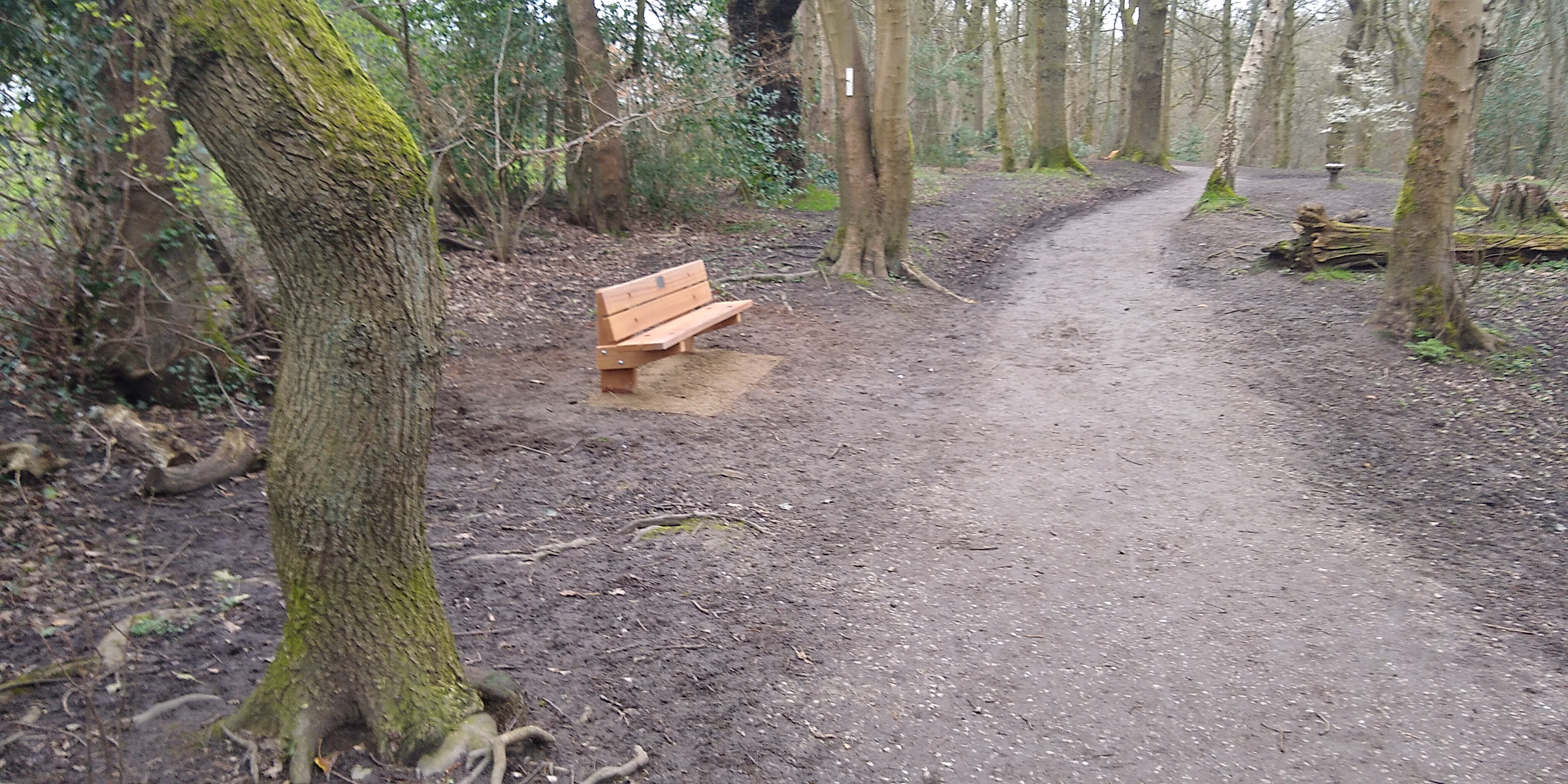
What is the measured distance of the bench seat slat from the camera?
271 inches

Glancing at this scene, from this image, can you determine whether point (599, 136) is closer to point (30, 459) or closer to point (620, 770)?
point (30, 459)

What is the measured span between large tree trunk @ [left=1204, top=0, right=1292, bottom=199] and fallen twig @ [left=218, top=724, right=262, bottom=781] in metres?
15.4

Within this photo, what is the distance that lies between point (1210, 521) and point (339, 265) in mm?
4460

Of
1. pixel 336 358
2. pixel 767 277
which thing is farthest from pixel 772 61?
pixel 336 358

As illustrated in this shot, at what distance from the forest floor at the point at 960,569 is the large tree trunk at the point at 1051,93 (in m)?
13.2

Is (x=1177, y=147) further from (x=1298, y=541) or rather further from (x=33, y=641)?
(x=33, y=641)

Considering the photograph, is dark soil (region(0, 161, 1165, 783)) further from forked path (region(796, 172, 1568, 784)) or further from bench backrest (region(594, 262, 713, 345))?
bench backrest (region(594, 262, 713, 345))

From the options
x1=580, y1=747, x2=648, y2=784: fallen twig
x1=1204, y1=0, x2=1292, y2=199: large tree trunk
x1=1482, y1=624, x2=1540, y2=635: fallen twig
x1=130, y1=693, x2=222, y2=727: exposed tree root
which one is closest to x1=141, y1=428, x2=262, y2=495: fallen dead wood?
x1=130, y1=693, x2=222, y2=727: exposed tree root

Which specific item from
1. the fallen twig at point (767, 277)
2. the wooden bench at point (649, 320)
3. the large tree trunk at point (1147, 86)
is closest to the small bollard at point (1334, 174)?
the large tree trunk at point (1147, 86)

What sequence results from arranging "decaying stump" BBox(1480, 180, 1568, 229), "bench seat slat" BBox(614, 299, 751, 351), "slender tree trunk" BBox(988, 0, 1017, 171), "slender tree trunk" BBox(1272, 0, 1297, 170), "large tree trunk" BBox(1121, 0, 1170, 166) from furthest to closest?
"slender tree trunk" BBox(1272, 0, 1297, 170), "slender tree trunk" BBox(988, 0, 1017, 171), "large tree trunk" BBox(1121, 0, 1170, 166), "decaying stump" BBox(1480, 180, 1568, 229), "bench seat slat" BBox(614, 299, 751, 351)

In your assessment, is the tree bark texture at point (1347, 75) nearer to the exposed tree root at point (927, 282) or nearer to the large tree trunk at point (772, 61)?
the large tree trunk at point (772, 61)

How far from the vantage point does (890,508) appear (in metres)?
5.36

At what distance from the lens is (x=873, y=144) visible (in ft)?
34.2

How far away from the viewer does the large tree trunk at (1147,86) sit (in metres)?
22.0
